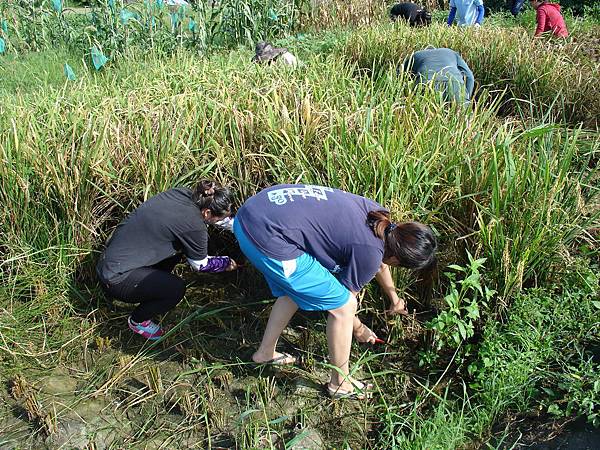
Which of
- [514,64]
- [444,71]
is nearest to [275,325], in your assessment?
[444,71]

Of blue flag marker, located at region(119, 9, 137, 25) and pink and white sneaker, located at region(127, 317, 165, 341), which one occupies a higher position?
blue flag marker, located at region(119, 9, 137, 25)

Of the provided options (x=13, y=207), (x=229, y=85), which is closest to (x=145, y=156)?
(x=13, y=207)

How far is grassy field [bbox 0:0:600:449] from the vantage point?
254cm

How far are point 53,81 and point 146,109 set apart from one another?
221cm

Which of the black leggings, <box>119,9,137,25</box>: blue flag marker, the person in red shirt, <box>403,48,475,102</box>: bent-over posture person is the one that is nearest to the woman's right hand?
the black leggings

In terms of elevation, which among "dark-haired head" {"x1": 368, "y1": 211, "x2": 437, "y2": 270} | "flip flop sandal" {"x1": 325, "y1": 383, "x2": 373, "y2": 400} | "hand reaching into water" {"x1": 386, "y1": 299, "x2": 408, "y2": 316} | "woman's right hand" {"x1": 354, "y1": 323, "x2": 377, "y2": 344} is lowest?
"flip flop sandal" {"x1": 325, "y1": 383, "x2": 373, "y2": 400}

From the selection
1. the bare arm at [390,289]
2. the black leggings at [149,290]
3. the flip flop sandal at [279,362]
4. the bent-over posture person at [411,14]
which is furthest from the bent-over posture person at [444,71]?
the bent-over posture person at [411,14]

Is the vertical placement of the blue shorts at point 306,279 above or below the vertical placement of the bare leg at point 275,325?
above

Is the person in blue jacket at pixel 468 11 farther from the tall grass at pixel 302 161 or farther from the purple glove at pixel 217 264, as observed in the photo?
the purple glove at pixel 217 264

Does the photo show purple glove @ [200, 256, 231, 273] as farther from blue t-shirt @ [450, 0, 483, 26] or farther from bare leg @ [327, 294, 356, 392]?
blue t-shirt @ [450, 0, 483, 26]

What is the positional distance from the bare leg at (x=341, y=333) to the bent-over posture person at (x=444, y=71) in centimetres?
203

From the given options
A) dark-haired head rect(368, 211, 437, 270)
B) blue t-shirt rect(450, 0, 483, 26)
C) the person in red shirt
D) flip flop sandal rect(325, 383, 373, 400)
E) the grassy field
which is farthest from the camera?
blue t-shirt rect(450, 0, 483, 26)

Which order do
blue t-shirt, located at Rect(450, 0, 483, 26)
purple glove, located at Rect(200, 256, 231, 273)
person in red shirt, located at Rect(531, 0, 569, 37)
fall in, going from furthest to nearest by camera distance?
1. blue t-shirt, located at Rect(450, 0, 483, 26)
2. person in red shirt, located at Rect(531, 0, 569, 37)
3. purple glove, located at Rect(200, 256, 231, 273)

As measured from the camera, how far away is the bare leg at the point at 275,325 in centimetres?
261
